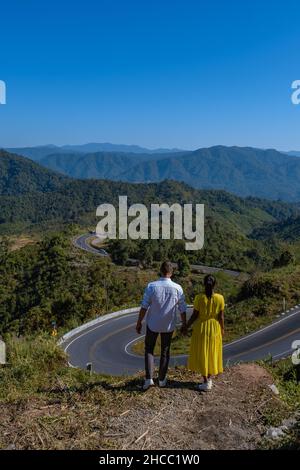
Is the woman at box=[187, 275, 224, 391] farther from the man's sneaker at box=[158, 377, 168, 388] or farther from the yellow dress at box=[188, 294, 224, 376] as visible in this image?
the man's sneaker at box=[158, 377, 168, 388]

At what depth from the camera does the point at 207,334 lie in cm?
634

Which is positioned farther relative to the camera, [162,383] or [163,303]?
[162,383]

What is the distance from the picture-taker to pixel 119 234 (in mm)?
93625

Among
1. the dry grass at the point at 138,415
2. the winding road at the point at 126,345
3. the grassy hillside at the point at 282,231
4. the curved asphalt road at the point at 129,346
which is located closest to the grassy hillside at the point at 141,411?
the dry grass at the point at 138,415

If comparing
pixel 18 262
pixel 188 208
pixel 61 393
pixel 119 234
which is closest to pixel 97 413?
pixel 61 393

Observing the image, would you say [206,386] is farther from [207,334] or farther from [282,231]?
[282,231]

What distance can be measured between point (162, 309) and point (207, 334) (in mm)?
696

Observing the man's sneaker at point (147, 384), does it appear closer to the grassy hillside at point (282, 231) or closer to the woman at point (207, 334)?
the woman at point (207, 334)

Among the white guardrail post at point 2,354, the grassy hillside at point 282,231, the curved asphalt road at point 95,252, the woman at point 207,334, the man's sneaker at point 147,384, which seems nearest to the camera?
the woman at point 207,334

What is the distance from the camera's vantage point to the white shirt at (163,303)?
6.25m

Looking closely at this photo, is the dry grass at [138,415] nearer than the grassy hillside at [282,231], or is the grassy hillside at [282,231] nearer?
the dry grass at [138,415]

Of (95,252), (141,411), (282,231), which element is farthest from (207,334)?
(282,231)

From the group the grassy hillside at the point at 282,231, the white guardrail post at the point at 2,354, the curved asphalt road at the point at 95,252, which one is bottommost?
the grassy hillside at the point at 282,231

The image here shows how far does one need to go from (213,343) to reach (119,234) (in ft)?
287
